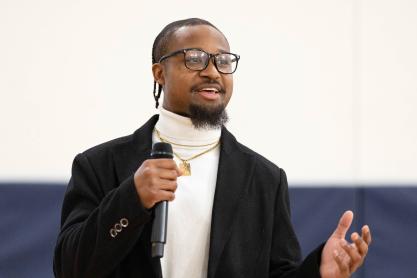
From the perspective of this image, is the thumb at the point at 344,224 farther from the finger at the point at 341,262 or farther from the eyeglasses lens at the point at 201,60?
the eyeglasses lens at the point at 201,60

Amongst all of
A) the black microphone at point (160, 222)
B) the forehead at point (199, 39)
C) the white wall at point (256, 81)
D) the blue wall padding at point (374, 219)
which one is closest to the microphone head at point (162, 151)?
the black microphone at point (160, 222)

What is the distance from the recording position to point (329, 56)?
3.43 metres

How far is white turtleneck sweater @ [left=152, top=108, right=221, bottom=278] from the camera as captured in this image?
179 cm

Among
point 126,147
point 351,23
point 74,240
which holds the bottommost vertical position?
point 74,240

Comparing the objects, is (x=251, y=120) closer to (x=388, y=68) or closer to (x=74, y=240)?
(x=388, y=68)

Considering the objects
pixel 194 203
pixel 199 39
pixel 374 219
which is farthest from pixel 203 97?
pixel 374 219

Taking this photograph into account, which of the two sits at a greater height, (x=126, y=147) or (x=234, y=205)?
(x=126, y=147)

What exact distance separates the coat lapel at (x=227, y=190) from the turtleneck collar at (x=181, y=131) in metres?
0.06

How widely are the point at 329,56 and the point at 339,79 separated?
0.39 feet

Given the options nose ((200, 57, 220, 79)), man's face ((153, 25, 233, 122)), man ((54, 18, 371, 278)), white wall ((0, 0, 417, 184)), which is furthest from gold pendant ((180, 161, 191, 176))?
white wall ((0, 0, 417, 184))

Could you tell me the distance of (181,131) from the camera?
194cm

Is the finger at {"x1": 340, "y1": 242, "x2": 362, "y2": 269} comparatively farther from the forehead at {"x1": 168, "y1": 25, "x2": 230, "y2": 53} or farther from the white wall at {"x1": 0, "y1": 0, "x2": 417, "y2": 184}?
the white wall at {"x1": 0, "y1": 0, "x2": 417, "y2": 184}

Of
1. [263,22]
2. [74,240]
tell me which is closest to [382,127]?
[263,22]

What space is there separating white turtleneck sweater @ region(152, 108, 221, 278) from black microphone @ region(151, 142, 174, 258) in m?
0.28
